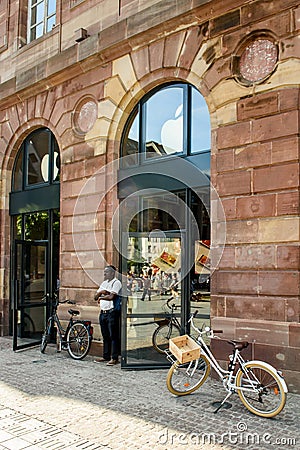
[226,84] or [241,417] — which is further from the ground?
[226,84]

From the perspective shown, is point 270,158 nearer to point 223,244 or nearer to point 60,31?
point 223,244

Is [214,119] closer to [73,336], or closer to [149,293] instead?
[149,293]

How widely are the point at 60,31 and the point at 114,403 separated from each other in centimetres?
839

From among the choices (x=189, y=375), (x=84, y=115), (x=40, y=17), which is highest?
(x=40, y=17)

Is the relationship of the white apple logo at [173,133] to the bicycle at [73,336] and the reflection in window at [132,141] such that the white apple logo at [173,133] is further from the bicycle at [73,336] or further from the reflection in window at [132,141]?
the bicycle at [73,336]

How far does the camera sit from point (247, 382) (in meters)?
6.04

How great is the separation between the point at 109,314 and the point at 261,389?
370 cm

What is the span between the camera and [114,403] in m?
6.33

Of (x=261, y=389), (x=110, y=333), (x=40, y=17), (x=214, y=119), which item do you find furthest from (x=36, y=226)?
(x=261, y=389)

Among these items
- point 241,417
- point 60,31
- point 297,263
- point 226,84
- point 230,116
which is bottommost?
point 241,417

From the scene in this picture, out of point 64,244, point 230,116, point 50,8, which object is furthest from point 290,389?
point 50,8

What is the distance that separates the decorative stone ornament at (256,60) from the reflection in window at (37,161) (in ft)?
16.7

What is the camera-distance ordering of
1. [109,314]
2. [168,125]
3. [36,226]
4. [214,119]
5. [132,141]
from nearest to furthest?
1. [214,119]
2. [109,314]
3. [168,125]
4. [132,141]
5. [36,226]

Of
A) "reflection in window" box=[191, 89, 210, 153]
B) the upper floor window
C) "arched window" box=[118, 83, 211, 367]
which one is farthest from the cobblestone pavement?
the upper floor window
